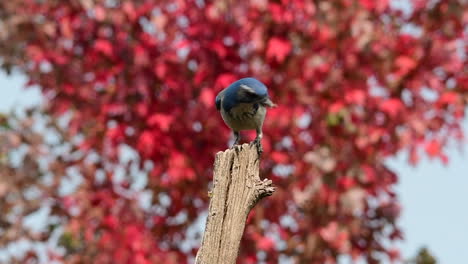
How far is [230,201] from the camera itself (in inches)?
147

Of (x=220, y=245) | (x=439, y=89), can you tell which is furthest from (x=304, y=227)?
(x=220, y=245)

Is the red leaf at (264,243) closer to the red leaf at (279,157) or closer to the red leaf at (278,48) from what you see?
the red leaf at (279,157)

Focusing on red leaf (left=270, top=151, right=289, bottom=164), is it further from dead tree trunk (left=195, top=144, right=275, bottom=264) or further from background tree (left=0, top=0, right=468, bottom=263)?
dead tree trunk (left=195, top=144, right=275, bottom=264)

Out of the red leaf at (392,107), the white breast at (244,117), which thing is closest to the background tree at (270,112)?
the red leaf at (392,107)

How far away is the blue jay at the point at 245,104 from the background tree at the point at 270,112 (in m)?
3.22

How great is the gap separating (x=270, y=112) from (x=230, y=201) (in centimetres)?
418

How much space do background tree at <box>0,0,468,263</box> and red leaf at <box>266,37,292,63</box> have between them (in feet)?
0.04

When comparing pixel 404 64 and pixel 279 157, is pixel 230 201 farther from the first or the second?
pixel 404 64

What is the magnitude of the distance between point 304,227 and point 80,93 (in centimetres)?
255

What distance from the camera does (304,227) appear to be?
806 centimetres

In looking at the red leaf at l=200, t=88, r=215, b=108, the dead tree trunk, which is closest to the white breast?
the dead tree trunk

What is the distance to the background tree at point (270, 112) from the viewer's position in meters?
7.95

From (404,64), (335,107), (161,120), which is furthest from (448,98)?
(161,120)

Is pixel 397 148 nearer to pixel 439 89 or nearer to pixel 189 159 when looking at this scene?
pixel 439 89
